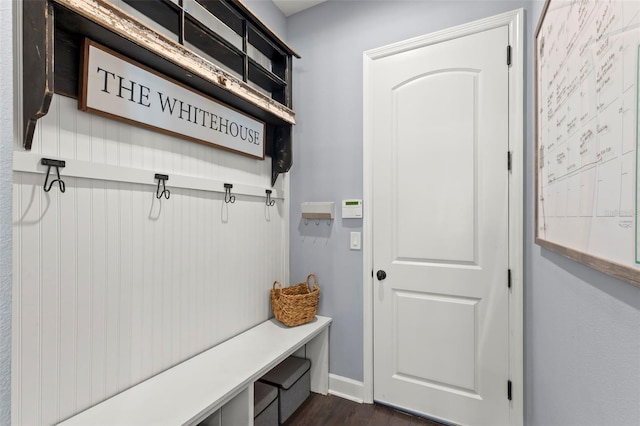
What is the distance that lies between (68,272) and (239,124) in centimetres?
115

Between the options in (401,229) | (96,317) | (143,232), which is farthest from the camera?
(401,229)

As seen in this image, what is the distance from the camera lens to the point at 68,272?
1.12m

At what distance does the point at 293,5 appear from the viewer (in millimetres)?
2324

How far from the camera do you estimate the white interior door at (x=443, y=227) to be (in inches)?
68.7

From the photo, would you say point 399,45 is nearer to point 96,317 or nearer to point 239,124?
point 239,124

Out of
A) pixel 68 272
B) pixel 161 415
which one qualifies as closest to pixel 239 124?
pixel 68 272

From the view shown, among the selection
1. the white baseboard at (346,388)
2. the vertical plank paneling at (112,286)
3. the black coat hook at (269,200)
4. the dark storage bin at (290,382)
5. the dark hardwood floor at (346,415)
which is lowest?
the dark hardwood floor at (346,415)

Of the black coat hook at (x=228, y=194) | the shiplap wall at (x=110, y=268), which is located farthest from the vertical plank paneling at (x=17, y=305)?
the black coat hook at (x=228, y=194)

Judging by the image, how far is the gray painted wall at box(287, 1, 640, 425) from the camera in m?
0.90

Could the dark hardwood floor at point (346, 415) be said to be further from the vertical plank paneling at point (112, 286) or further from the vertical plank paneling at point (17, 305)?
the vertical plank paneling at point (17, 305)

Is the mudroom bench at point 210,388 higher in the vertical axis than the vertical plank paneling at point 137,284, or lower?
A: lower

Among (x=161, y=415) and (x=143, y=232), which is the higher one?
(x=143, y=232)

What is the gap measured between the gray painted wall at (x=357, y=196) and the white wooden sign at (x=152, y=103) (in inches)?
25.0

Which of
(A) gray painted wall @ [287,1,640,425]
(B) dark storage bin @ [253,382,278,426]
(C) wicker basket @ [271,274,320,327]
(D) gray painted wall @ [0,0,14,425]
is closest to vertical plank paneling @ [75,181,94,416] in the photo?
(D) gray painted wall @ [0,0,14,425]
